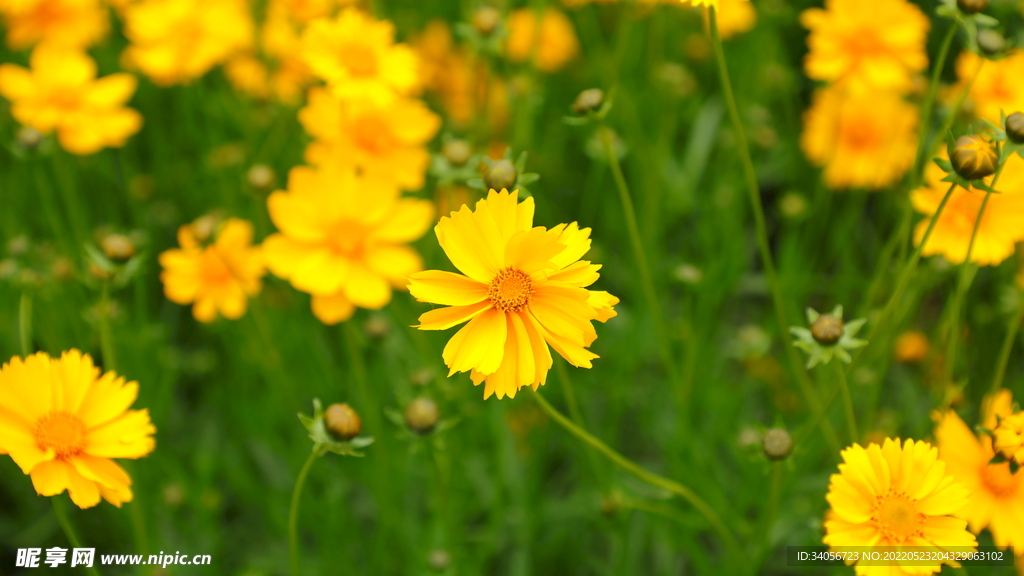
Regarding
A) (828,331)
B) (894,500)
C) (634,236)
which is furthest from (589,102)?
(894,500)

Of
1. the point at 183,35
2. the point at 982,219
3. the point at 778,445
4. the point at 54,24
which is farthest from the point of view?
the point at 54,24

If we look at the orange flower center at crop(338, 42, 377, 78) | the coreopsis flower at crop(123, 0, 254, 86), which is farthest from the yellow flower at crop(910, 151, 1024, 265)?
the coreopsis flower at crop(123, 0, 254, 86)

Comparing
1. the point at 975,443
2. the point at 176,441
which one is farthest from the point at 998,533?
the point at 176,441

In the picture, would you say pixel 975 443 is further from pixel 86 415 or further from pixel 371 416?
pixel 86 415

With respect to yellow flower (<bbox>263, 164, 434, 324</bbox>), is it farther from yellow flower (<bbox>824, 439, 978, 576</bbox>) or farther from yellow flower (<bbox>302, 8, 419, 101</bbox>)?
yellow flower (<bbox>824, 439, 978, 576</bbox>)

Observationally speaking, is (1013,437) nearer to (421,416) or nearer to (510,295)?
(510,295)

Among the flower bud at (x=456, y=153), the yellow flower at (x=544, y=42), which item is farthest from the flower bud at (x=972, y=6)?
the yellow flower at (x=544, y=42)
